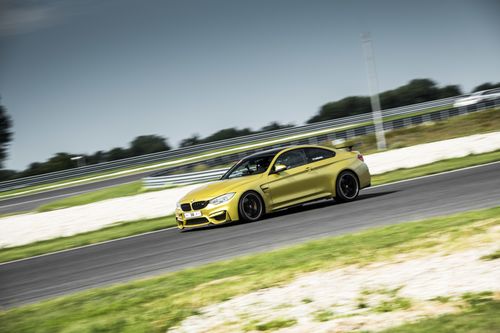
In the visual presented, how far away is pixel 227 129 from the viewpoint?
69.1 metres

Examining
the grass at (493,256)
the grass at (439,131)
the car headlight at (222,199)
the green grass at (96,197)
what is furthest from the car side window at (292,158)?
the grass at (439,131)

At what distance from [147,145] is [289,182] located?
58.2m

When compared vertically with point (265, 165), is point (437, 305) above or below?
below

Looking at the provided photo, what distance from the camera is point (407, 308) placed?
484 centimetres

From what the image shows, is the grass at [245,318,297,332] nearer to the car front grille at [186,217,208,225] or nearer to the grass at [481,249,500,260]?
the grass at [481,249,500,260]

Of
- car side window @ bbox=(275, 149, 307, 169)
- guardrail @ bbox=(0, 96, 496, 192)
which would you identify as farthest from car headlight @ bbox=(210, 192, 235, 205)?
guardrail @ bbox=(0, 96, 496, 192)

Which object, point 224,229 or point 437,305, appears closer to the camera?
point 437,305

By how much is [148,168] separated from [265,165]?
108 ft

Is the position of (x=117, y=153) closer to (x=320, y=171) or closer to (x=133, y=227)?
(x=133, y=227)

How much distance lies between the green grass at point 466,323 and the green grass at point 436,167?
1201 cm

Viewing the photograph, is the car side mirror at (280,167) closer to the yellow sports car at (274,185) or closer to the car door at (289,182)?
the yellow sports car at (274,185)

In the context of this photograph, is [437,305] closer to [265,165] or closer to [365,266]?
[365,266]

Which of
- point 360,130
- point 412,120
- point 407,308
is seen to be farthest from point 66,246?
point 412,120

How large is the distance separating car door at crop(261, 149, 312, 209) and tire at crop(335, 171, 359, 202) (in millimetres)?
674
